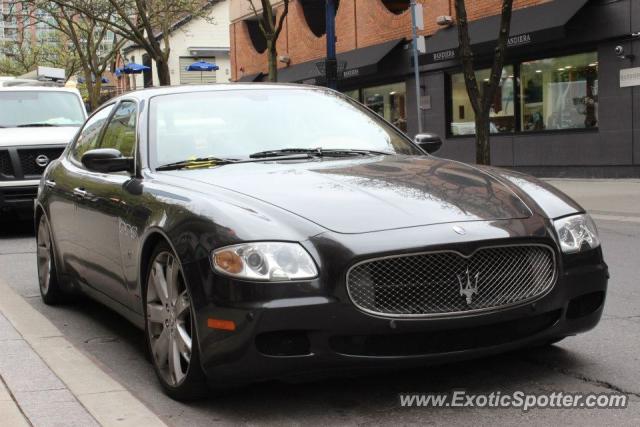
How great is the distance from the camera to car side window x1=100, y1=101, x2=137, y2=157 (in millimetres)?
5316

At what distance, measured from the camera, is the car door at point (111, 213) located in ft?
16.2

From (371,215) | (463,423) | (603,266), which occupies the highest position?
(371,215)

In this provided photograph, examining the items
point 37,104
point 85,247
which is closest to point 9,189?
point 37,104

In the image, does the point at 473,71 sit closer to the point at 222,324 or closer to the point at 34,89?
the point at 34,89

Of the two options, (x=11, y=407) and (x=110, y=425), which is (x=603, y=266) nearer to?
(x=110, y=425)

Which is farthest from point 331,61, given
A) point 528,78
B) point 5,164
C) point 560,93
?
point 5,164

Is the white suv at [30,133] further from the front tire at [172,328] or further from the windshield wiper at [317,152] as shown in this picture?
the front tire at [172,328]

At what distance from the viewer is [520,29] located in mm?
20391

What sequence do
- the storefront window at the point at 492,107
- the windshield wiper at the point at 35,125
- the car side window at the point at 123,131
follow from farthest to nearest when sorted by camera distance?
the storefront window at the point at 492,107 → the windshield wiper at the point at 35,125 → the car side window at the point at 123,131

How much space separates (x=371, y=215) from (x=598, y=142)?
654 inches

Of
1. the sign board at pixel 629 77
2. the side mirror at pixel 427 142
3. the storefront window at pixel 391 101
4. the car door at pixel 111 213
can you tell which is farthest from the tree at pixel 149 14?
the side mirror at pixel 427 142

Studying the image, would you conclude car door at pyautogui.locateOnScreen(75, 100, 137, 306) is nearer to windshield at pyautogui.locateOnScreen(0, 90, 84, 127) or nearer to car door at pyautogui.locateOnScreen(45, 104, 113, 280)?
car door at pyautogui.locateOnScreen(45, 104, 113, 280)

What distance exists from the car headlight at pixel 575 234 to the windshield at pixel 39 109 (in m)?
10.2

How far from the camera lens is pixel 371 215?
3.89 m
